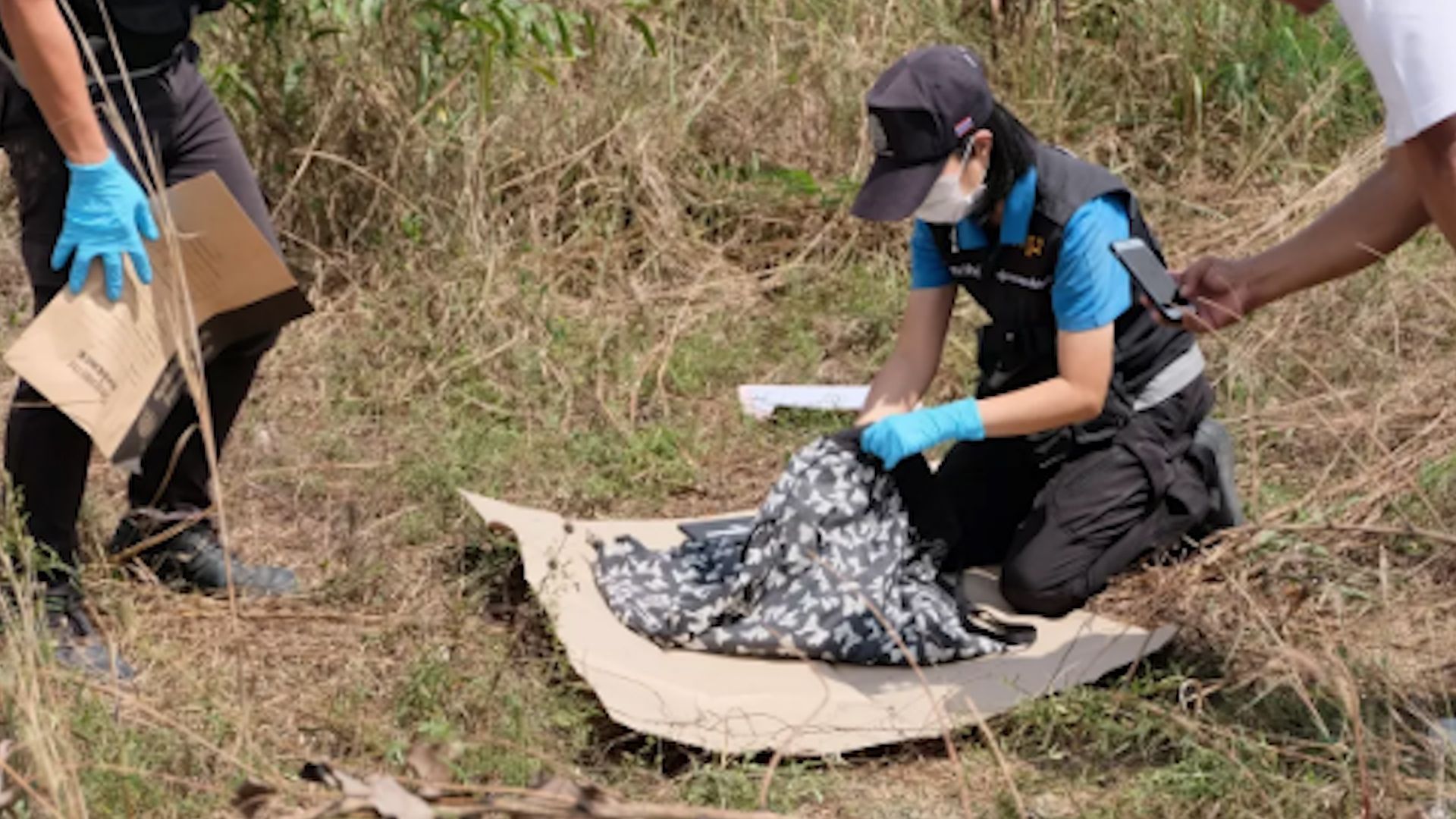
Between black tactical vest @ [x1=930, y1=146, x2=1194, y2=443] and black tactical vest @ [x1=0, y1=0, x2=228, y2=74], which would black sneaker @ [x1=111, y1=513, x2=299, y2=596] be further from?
black tactical vest @ [x1=930, y1=146, x2=1194, y2=443]

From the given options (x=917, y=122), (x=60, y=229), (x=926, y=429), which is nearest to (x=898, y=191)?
(x=917, y=122)

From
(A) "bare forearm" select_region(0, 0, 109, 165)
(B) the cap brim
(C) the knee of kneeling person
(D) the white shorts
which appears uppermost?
(D) the white shorts

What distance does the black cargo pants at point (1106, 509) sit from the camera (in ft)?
11.6

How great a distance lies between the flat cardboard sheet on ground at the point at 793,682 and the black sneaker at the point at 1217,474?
13.5 inches

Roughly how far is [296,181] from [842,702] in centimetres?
243

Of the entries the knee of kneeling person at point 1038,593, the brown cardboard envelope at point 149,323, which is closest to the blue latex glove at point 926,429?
the knee of kneeling person at point 1038,593

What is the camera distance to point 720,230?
5367mm

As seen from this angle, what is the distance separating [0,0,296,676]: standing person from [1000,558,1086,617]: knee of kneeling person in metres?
1.46

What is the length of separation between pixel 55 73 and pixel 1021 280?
1686 mm

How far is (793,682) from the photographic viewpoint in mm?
3293

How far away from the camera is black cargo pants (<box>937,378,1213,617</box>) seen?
11.6 ft

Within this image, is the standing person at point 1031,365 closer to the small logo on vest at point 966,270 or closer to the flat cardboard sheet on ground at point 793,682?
the small logo on vest at point 966,270

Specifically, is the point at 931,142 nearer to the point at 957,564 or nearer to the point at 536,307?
the point at 957,564

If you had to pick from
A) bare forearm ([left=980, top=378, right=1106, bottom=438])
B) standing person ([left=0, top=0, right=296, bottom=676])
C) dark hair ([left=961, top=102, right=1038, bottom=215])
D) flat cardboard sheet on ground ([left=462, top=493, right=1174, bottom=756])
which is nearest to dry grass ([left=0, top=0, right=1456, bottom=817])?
flat cardboard sheet on ground ([left=462, top=493, right=1174, bottom=756])
